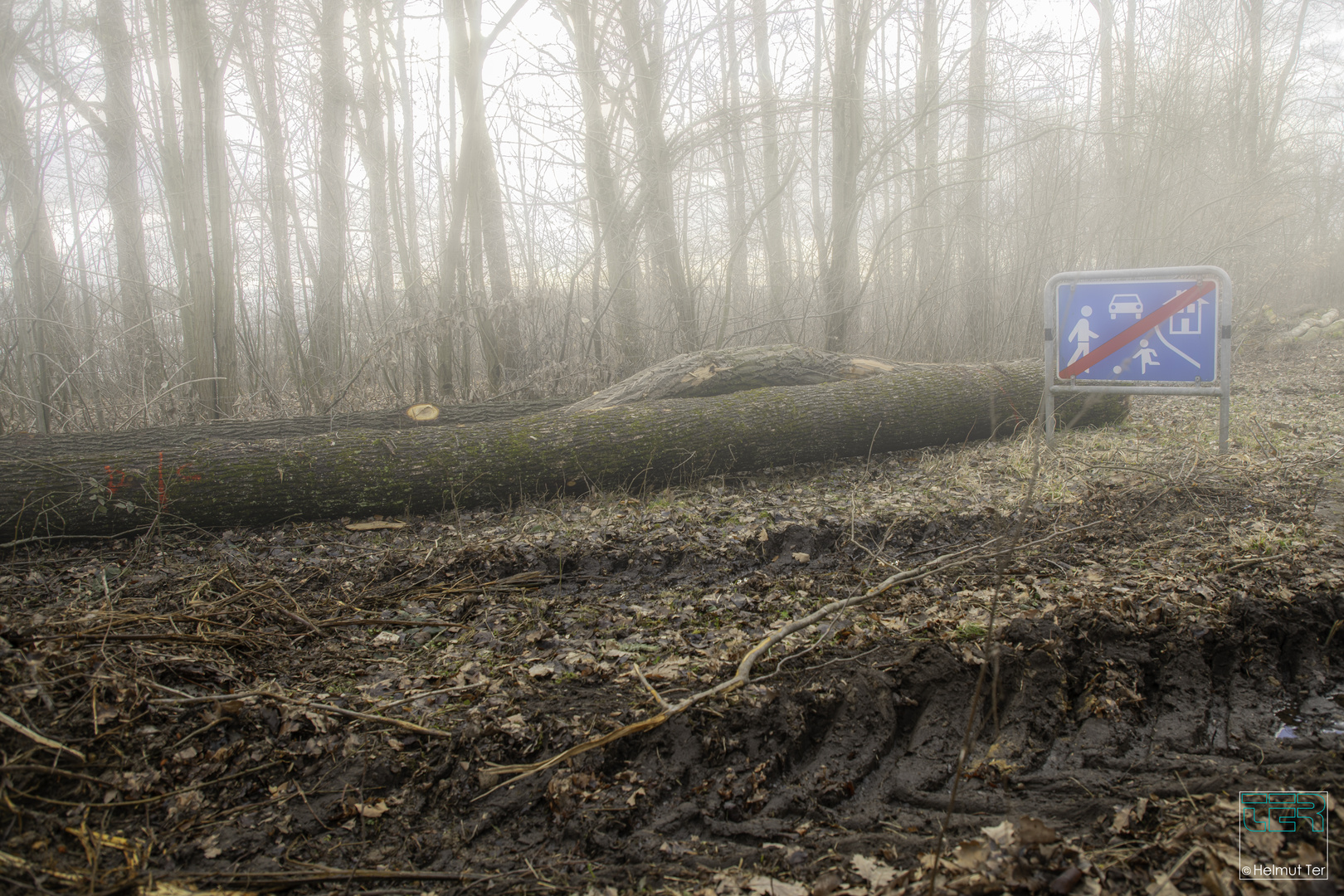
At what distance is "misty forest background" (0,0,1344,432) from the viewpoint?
773cm

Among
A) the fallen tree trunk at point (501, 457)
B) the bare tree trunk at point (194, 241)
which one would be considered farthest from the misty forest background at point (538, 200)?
the fallen tree trunk at point (501, 457)

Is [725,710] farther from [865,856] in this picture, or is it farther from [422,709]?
[422,709]

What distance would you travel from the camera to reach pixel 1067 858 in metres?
1.65

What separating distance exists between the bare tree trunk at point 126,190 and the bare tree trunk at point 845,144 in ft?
27.9

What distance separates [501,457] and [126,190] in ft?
37.1

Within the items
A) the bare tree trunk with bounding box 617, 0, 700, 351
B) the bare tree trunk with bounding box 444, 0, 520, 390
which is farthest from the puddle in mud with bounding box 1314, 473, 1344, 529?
the bare tree trunk with bounding box 444, 0, 520, 390

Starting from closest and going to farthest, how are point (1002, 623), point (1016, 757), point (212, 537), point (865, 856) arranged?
point (865, 856), point (1016, 757), point (1002, 623), point (212, 537)

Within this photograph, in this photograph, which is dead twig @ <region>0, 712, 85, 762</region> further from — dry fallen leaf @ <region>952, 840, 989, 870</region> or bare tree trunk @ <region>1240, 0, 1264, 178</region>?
bare tree trunk @ <region>1240, 0, 1264, 178</region>

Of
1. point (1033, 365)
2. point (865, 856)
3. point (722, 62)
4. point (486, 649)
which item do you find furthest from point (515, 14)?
point (865, 856)

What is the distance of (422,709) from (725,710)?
117 centimetres

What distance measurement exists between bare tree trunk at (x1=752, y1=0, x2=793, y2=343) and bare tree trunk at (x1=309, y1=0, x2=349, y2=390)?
224 inches

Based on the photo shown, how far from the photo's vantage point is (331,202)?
12.4m

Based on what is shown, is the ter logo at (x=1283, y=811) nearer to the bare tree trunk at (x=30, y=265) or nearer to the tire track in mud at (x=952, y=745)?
the tire track in mud at (x=952, y=745)

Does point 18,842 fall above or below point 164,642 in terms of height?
below
